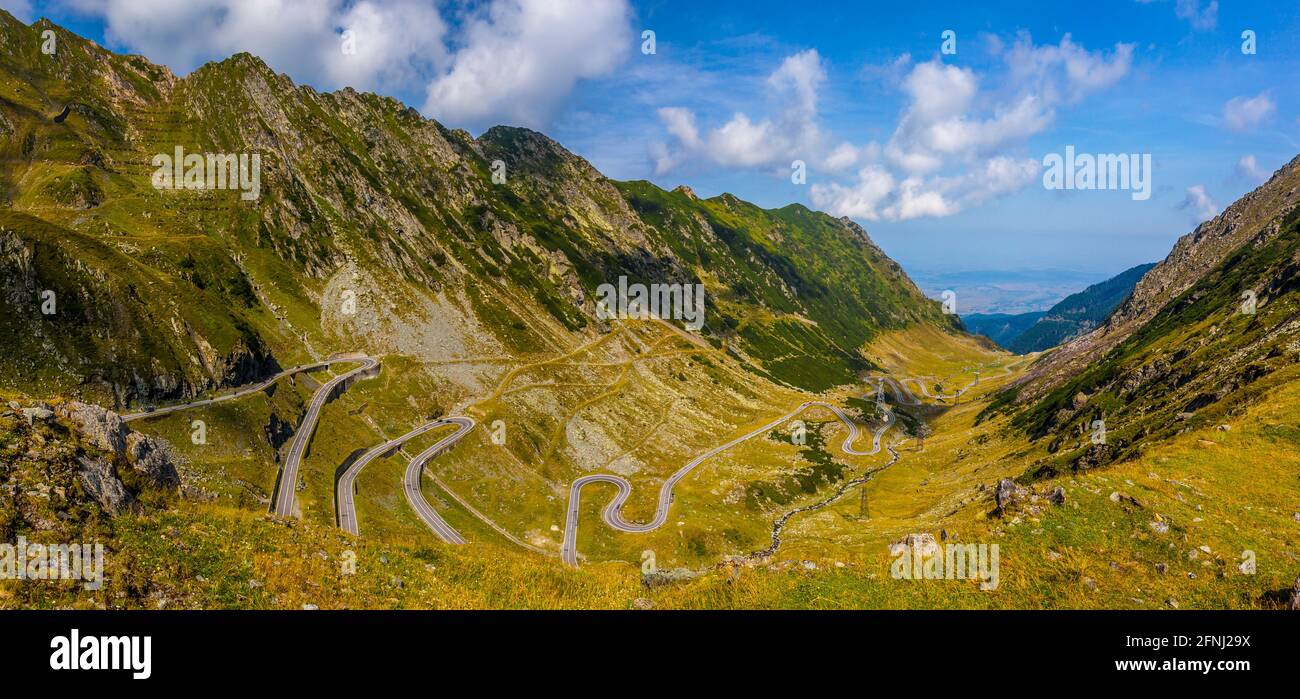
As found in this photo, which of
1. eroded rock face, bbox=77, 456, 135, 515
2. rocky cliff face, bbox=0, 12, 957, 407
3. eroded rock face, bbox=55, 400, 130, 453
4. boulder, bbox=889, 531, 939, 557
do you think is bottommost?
boulder, bbox=889, 531, 939, 557

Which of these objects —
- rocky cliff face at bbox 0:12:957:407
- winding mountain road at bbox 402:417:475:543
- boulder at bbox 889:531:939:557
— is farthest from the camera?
winding mountain road at bbox 402:417:475:543

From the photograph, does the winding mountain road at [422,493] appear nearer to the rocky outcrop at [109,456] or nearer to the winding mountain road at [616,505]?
the winding mountain road at [616,505]

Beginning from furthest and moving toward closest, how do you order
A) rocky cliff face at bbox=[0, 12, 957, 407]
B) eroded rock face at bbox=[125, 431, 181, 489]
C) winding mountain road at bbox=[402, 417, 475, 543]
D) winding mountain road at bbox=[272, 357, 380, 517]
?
winding mountain road at bbox=[402, 417, 475, 543] < rocky cliff face at bbox=[0, 12, 957, 407] < winding mountain road at bbox=[272, 357, 380, 517] < eroded rock face at bbox=[125, 431, 181, 489]

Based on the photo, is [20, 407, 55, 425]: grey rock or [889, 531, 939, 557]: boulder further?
[889, 531, 939, 557]: boulder

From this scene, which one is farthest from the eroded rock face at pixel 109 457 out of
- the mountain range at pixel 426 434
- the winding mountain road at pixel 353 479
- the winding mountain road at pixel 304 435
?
the winding mountain road at pixel 353 479

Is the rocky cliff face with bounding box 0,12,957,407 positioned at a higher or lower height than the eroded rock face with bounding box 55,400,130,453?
higher

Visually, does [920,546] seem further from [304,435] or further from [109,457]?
[304,435]

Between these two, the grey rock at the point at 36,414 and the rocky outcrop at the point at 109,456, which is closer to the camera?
the rocky outcrop at the point at 109,456

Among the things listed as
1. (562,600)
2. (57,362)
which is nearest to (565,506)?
(57,362)

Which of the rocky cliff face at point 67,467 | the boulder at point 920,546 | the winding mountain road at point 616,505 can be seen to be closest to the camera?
the rocky cliff face at point 67,467

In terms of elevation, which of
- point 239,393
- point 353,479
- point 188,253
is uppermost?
point 188,253

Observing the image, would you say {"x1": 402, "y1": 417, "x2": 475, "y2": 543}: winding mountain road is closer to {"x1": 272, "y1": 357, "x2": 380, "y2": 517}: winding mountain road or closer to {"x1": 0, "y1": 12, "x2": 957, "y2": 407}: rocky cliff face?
{"x1": 272, "y1": 357, "x2": 380, "y2": 517}: winding mountain road

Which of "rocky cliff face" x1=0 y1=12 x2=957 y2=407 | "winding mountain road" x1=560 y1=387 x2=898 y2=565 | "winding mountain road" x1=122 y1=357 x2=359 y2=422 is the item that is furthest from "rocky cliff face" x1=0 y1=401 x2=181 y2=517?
"winding mountain road" x1=560 y1=387 x2=898 y2=565

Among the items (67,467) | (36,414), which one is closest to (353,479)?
(36,414)
